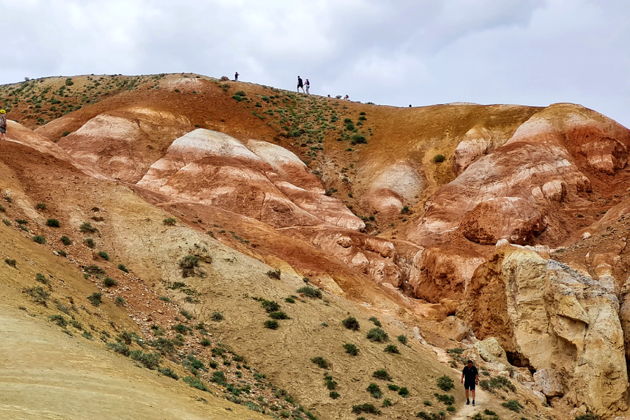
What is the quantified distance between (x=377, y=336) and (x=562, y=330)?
843cm

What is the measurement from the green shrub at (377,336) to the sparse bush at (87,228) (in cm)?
1494

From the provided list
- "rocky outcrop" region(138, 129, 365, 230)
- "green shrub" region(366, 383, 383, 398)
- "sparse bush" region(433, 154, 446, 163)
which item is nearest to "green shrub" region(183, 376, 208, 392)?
"green shrub" region(366, 383, 383, 398)

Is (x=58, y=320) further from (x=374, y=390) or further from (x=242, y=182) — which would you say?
(x=242, y=182)

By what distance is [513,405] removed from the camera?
21.1 metres

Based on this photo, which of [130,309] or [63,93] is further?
[63,93]

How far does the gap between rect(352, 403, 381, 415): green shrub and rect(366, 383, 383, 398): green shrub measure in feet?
2.97

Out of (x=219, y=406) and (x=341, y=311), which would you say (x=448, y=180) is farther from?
(x=219, y=406)

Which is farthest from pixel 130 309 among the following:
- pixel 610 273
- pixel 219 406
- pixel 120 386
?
pixel 610 273

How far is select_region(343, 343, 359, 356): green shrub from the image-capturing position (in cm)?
2352

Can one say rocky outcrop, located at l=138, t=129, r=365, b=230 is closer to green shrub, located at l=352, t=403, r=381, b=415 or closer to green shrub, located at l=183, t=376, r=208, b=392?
green shrub, located at l=352, t=403, r=381, b=415

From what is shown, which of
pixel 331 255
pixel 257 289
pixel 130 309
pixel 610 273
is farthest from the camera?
pixel 331 255

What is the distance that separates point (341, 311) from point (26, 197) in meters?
17.2

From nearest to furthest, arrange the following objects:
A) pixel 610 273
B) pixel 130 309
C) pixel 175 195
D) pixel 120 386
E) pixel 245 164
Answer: pixel 120 386, pixel 130 309, pixel 610 273, pixel 175 195, pixel 245 164

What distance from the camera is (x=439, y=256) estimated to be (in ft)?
136
